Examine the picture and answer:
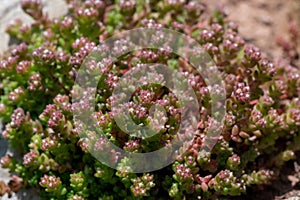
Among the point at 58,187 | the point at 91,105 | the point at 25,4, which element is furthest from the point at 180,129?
the point at 25,4

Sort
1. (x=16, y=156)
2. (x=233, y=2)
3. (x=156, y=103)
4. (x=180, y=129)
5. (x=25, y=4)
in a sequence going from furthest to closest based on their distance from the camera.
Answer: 1. (x=233, y=2)
2. (x=25, y=4)
3. (x=16, y=156)
4. (x=180, y=129)
5. (x=156, y=103)

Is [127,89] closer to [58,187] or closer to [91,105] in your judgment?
[91,105]

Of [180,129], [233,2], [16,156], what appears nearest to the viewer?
[180,129]

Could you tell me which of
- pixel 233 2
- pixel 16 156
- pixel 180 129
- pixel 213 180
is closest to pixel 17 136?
pixel 16 156

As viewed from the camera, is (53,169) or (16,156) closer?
(53,169)

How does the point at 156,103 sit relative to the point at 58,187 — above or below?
above

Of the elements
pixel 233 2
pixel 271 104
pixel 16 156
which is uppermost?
pixel 233 2
